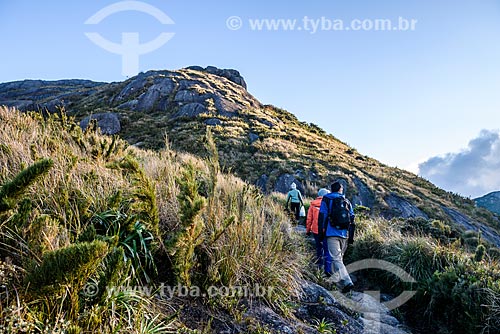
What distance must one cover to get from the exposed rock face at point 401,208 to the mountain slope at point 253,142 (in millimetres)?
64

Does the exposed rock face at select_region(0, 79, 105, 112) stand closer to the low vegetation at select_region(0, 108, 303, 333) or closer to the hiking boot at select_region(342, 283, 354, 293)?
the low vegetation at select_region(0, 108, 303, 333)

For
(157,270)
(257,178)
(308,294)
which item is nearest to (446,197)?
(257,178)

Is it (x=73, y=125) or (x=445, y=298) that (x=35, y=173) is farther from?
(x=445, y=298)

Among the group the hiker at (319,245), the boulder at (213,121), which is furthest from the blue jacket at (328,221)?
the boulder at (213,121)

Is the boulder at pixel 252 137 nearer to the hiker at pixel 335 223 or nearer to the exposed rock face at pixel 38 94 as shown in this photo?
the hiker at pixel 335 223

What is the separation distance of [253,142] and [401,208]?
545 inches

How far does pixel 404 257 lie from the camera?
21.6ft

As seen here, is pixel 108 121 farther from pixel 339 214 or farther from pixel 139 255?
pixel 139 255

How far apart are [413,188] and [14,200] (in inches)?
1144

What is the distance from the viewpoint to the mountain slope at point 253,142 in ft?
73.8

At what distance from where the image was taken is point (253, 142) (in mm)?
30141

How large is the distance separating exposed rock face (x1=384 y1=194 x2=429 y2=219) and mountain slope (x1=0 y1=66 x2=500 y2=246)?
2.5 inches

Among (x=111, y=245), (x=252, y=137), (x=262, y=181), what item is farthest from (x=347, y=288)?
(x=252, y=137)

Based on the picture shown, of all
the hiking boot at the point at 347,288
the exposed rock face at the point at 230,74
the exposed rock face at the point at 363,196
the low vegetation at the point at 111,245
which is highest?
the exposed rock face at the point at 230,74
